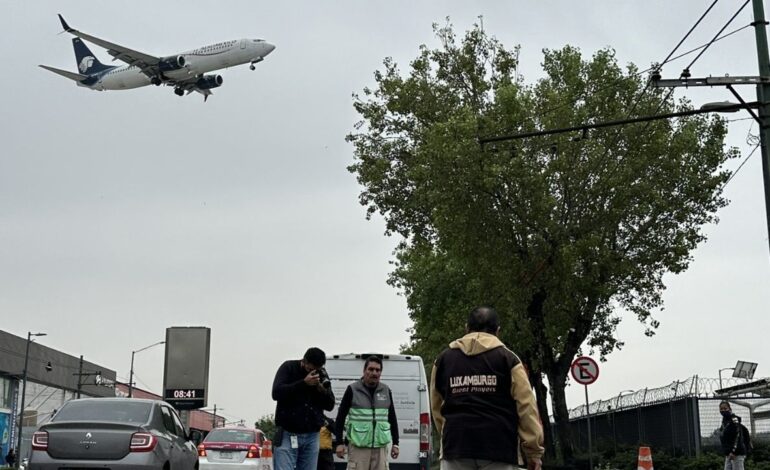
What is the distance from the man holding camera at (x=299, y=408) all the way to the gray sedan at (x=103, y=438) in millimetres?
3060

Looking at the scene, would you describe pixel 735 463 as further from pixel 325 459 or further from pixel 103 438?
pixel 103 438

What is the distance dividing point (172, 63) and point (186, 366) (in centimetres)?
1564

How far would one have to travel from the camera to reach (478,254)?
30.5m

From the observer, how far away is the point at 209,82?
48.9 meters

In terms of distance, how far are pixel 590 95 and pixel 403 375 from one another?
16183mm

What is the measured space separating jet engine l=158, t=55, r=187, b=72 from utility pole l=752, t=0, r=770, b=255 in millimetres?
31850

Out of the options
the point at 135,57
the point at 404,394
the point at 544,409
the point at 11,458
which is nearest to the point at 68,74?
the point at 135,57

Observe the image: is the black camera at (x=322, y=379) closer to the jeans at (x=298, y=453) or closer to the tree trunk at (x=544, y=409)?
the jeans at (x=298, y=453)

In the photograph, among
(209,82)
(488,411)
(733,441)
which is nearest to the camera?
(488,411)

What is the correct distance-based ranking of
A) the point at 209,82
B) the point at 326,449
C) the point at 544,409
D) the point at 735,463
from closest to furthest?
the point at 326,449 → the point at 735,463 → the point at 544,409 → the point at 209,82

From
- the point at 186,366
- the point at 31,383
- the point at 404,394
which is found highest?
the point at 31,383

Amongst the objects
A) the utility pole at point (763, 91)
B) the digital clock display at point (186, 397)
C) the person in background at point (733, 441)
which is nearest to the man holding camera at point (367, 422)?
the utility pole at point (763, 91)

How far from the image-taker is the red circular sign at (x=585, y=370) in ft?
78.8

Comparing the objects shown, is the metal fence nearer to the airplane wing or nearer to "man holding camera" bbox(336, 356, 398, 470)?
"man holding camera" bbox(336, 356, 398, 470)
